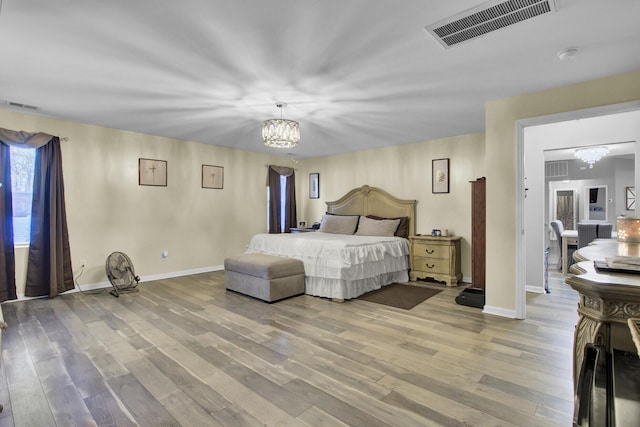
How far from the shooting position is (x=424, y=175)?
18.1ft

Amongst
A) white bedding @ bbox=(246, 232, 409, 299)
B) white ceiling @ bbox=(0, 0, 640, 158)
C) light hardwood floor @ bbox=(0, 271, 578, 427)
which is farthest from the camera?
white bedding @ bbox=(246, 232, 409, 299)

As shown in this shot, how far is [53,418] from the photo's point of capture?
5.68 feet

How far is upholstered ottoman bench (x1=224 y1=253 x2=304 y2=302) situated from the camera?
388 cm

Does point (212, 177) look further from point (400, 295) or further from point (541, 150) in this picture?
point (541, 150)

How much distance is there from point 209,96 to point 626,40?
354cm

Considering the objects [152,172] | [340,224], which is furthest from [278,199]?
[152,172]

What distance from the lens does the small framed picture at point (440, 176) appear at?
17.3 ft

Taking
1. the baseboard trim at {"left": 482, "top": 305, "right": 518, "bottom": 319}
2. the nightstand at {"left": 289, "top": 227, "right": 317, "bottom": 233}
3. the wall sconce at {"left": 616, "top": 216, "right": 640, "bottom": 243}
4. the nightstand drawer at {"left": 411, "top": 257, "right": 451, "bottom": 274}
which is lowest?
the baseboard trim at {"left": 482, "top": 305, "right": 518, "bottom": 319}

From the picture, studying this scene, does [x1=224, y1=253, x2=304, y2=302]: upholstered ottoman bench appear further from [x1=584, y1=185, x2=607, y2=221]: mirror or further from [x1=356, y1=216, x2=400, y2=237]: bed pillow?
[x1=584, y1=185, x2=607, y2=221]: mirror

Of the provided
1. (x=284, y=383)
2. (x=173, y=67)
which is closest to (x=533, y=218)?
(x=284, y=383)

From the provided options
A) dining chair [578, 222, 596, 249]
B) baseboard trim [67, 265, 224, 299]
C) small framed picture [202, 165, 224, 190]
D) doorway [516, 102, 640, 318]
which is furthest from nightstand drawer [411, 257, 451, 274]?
small framed picture [202, 165, 224, 190]

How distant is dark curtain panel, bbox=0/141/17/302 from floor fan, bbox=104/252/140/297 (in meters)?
0.99

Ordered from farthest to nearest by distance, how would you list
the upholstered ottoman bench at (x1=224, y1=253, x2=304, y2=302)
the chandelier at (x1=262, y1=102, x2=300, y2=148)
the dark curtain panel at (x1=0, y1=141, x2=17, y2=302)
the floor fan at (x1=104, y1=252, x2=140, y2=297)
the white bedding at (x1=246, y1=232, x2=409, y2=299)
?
the floor fan at (x1=104, y1=252, x2=140, y2=297) < the white bedding at (x1=246, y1=232, x2=409, y2=299) < the upholstered ottoman bench at (x1=224, y1=253, x2=304, y2=302) < the dark curtain panel at (x1=0, y1=141, x2=17, y2=302) < the chandelier at (x1=262, y1=102, x2=300, y2=148)

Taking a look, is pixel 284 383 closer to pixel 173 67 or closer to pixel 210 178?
pixel 173 67
